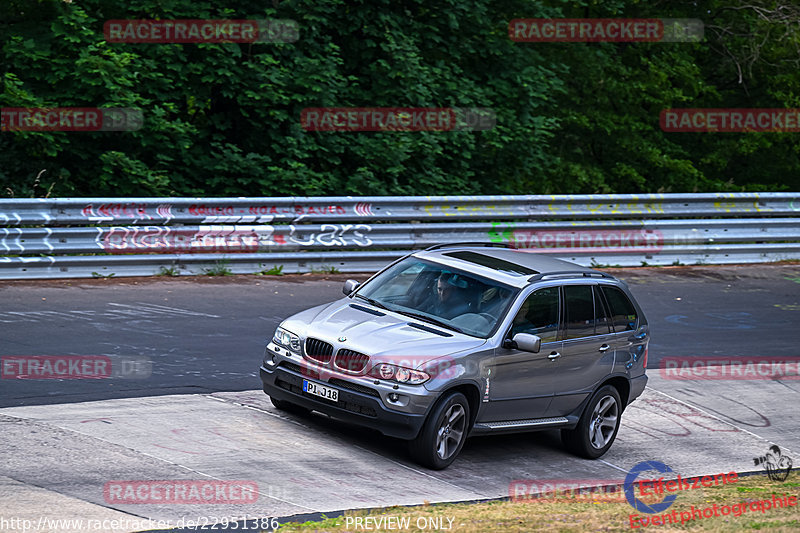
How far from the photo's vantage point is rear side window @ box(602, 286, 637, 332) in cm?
1009

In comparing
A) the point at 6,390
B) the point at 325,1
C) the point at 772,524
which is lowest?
the point at 772,524

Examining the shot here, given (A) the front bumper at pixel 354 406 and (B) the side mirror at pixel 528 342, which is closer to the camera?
(A) the front bumper at pixel 354 406

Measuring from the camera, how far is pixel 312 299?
1489 centimetres

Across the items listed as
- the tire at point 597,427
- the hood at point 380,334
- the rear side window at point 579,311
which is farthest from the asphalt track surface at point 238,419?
the rear side window at point 579,311

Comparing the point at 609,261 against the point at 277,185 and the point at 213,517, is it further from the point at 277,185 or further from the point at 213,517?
the point at 213,517

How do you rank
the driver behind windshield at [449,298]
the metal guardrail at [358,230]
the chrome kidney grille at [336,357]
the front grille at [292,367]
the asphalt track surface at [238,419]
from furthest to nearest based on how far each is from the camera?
1. the metal guardrail at [358,230]
2. the driver behind windshield at [449,298]
3. the front grille at [292,367]
4. the chrome kidney grille at [336,357]
5. the asphalt track surface at [238,419]

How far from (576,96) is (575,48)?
1.35 meters

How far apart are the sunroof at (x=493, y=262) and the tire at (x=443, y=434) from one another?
158 cm

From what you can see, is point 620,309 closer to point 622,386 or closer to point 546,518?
point 622,386

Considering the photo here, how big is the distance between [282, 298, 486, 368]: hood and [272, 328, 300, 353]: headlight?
0.05 m

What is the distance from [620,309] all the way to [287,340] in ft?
11.1

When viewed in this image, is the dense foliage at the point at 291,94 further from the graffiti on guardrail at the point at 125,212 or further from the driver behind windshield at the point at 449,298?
the driver behind windshield at the point at 449,298

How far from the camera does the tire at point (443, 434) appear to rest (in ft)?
27.5

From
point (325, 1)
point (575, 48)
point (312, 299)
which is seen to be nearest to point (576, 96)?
point (575, 48)
